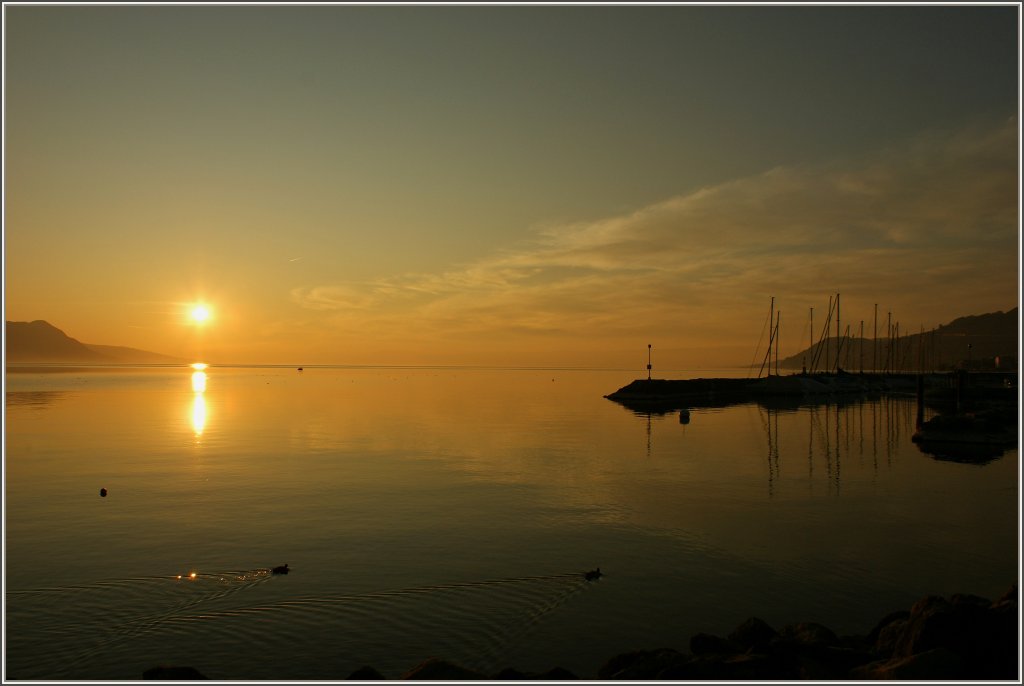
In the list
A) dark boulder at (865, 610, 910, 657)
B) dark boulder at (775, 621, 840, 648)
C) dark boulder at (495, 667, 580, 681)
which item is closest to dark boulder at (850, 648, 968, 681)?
dark boulder at (775, 621, 840, 648)

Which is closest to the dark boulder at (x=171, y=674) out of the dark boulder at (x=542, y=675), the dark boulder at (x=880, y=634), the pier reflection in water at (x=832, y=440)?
the dark boulder at (x=542, y=675)

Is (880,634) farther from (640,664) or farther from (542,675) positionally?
(542,675)

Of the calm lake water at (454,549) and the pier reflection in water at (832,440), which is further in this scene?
the pier reflection in water at (832,440)

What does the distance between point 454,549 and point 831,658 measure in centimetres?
1241

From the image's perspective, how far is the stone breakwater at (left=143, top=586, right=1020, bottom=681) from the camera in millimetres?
11445

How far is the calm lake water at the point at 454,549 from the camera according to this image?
14.9m

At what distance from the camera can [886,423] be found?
75.3 meters

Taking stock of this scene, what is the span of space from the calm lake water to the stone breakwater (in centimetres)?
152

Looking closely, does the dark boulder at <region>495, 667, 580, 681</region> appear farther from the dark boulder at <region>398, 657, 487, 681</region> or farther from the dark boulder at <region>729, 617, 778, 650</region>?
the dark boulder at <region>729, 617, 778, 650</region>

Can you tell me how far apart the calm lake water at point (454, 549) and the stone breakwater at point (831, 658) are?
1524mm

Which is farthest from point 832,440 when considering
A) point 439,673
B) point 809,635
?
point 439,673

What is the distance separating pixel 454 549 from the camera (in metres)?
22.2

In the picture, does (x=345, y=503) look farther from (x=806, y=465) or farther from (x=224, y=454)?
(x=806, y=465)

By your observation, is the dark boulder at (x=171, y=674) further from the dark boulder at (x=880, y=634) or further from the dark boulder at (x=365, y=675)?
the dark boulder at (x=880, y=634)
